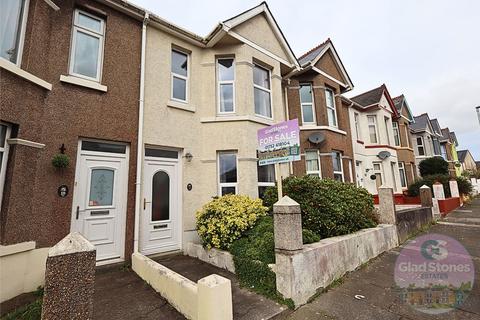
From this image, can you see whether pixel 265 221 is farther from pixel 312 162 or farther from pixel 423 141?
pixel 423 141

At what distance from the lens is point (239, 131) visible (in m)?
6.96

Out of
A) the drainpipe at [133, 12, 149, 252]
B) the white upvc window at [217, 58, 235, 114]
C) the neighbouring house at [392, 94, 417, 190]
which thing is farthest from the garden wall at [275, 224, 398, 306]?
the neighbouring house at [392, 94, 417, 190]

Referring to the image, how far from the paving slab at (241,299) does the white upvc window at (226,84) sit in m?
4.42

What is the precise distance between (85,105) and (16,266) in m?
3.16

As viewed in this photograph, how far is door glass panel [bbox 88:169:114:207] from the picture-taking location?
5.09 metres

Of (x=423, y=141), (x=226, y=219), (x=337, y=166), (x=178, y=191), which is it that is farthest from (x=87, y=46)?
(x=423, y=141)

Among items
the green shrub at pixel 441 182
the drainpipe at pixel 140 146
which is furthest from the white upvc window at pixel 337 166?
the drainpipe at pixel 140 146

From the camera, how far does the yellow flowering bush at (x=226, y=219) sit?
5065 mm

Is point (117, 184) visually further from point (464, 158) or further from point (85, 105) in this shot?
point (464, 158)

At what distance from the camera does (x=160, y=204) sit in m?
6.08

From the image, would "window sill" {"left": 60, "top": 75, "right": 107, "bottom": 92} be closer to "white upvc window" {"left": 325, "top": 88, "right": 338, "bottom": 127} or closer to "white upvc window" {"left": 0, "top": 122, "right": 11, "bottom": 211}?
"white upvc window" {"left": 0, "top": 122, "right": 11, "bottom": 211}

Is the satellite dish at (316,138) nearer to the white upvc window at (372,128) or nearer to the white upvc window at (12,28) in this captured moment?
the white upvc window at (372,128)

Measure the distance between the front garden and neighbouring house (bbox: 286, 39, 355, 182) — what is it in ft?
11.6

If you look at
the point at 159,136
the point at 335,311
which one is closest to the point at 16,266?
the point at 159,136
